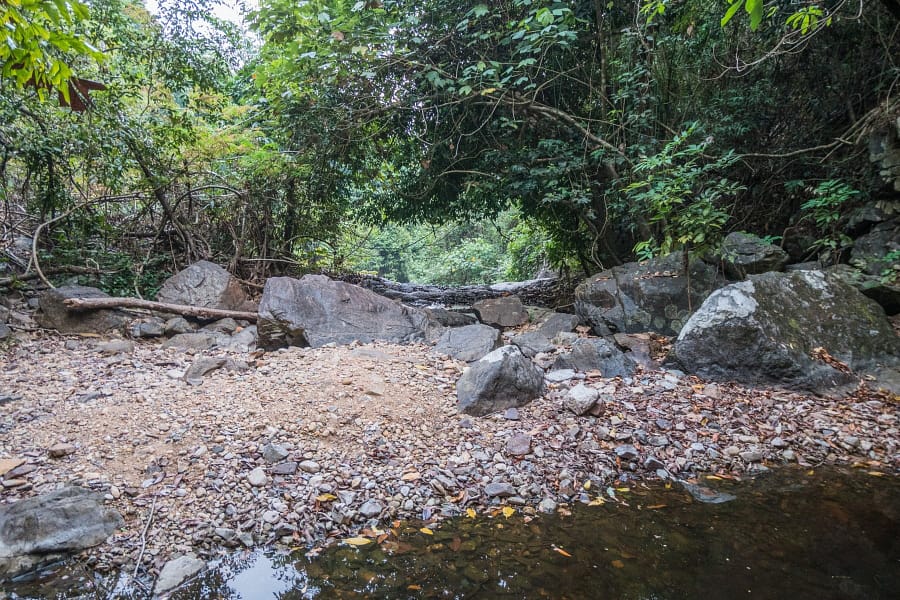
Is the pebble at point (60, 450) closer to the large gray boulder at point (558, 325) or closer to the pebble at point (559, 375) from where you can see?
the pebble at point (559, 375)

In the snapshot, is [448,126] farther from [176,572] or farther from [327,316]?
[176,572]

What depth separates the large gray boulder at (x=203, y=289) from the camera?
18.1 feet

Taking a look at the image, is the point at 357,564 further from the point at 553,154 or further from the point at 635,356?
the point at 553,154

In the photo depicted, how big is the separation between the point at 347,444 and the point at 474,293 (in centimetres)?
719

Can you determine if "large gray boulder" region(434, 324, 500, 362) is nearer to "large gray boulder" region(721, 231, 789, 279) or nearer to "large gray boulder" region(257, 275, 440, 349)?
"large gray boulder" region(257, 275, 440, 349)

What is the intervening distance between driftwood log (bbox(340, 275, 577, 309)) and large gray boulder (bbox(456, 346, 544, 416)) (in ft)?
13.8

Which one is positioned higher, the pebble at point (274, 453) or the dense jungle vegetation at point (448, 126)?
the dense jungle vegetation at point (448, 126)

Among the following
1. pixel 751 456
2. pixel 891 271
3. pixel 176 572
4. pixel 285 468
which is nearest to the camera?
pixel 176 572

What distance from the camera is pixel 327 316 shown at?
16.4 ft

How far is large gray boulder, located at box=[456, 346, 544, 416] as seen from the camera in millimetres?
3268

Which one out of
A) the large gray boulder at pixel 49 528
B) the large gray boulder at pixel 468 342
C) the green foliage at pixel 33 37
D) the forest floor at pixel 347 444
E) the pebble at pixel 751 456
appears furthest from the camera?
the large gray boulder at pixel 468 342

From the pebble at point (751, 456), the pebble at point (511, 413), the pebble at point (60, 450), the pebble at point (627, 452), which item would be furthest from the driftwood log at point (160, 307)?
the pebble at point (751, 456)

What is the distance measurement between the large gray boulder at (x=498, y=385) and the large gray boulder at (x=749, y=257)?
2836 mm

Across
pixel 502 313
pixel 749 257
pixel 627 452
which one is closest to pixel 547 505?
pixel 627 452
